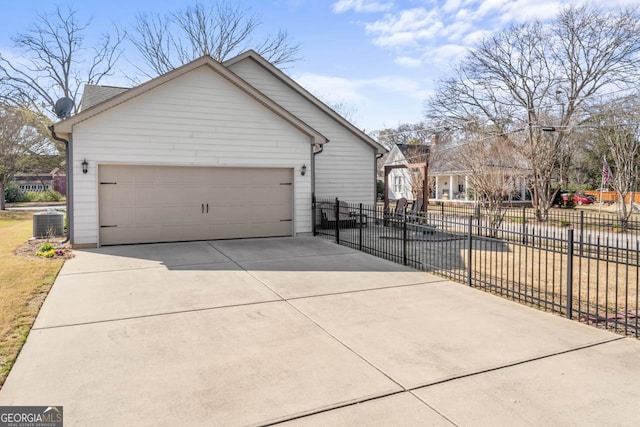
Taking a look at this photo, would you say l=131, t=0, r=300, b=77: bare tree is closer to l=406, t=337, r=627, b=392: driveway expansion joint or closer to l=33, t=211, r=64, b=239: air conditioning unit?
l=33, t=211, r=64, b=239: air conditioning unit

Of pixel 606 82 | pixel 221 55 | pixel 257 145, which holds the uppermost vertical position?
pixel 221 55

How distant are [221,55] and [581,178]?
111 ft

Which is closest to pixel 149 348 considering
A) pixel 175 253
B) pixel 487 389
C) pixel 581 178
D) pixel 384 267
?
pixel 487 389

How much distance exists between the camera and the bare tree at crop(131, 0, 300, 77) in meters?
30.8

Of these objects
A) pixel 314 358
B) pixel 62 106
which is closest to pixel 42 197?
pixel 62 106

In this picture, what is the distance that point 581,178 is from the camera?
1556 inches

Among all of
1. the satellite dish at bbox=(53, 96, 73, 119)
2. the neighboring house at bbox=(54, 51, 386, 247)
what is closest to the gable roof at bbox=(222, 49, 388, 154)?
the neighboring house at bbox=(54, 51, 386, 247)

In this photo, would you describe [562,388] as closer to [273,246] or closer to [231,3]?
[273,246]

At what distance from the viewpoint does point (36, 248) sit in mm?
10898

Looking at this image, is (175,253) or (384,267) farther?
(175,253)
